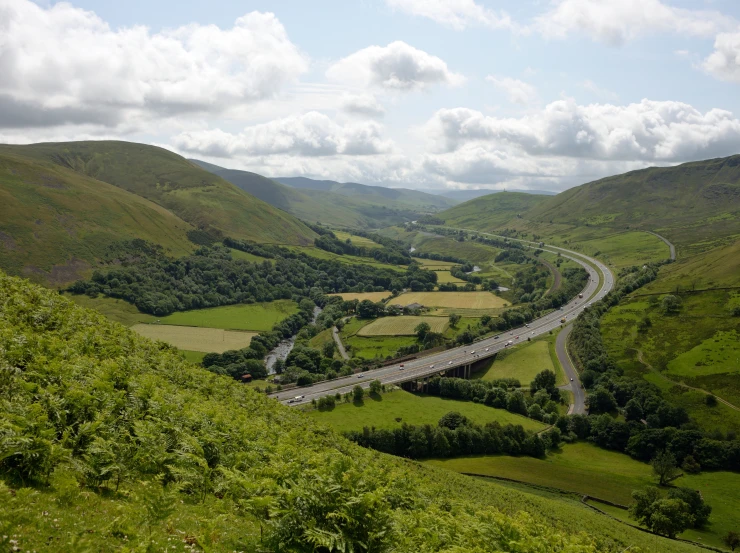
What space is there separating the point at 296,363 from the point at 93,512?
139110 millimetres

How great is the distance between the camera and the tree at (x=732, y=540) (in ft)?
238

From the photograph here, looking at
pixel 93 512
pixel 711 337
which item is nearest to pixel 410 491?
pixel 93 512

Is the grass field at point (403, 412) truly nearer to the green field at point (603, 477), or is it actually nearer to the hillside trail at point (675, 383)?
the green field at point (603, 477)

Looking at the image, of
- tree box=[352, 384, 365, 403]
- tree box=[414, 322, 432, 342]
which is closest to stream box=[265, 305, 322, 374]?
tree box=[352, 384, 365, 403]

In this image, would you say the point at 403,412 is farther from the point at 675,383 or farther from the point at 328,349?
the point at 675,383

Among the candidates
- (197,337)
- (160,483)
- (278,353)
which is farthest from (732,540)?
(197,337)

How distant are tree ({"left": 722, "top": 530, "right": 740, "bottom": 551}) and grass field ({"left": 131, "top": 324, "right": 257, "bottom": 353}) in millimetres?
142231

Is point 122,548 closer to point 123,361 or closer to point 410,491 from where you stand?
point 410,491

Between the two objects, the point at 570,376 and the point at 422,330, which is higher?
the point at 422,330

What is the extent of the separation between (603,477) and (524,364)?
67414 mm

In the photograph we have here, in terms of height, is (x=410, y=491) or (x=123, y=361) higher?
(x=123, y=361)

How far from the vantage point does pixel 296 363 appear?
152875 mm

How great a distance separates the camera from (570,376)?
15625cm

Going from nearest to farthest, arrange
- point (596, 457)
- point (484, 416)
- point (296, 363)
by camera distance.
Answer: point (596, 457) → point (484, 416) → point (296, 363)
